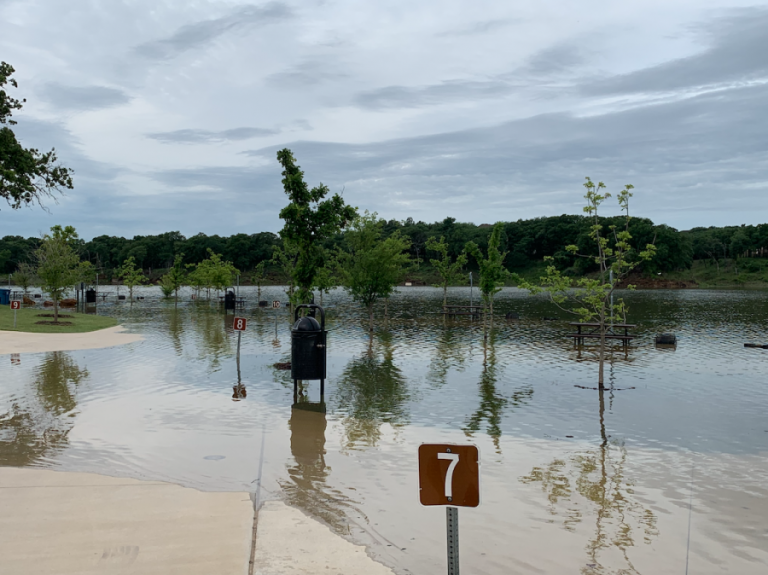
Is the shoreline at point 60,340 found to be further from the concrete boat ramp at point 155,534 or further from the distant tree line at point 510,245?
the distant tree line at point 510,245

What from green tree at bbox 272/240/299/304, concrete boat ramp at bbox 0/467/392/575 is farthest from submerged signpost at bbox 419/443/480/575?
green tree at bbox 272/240/299/304

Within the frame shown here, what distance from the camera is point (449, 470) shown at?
467cm

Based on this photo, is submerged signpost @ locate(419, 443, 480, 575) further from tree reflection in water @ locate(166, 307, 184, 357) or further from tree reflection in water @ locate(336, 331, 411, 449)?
tree reflection in water @ locate(166, 307, 184, 357)

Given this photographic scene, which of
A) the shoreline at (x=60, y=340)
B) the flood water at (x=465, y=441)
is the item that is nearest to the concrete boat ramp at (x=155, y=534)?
the flood water at (x=465, y=441)

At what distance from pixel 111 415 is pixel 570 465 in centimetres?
914

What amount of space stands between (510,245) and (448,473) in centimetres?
16682

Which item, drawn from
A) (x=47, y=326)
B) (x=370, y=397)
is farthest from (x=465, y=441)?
(x=47, y=326)

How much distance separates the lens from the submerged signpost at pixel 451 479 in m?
4.60

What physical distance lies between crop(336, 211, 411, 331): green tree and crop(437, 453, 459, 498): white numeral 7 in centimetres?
2224

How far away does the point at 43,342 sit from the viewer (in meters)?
26.0

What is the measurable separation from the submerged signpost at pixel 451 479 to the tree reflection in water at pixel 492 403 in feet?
21.2

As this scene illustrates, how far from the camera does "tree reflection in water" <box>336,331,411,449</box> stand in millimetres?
12334

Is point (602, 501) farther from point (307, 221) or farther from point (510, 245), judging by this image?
point (510, 245)

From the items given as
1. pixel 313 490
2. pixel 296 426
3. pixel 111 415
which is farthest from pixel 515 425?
pixel 111 415
